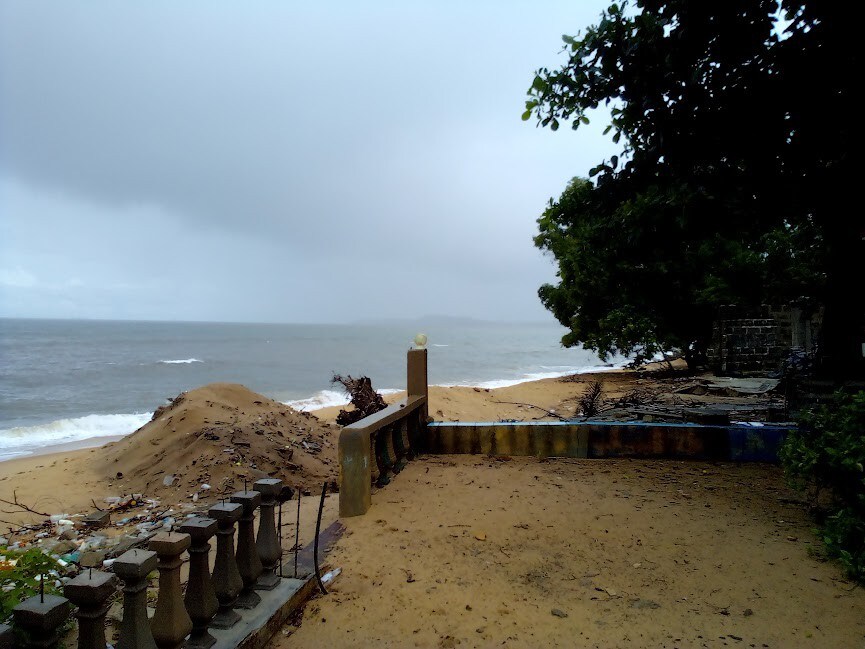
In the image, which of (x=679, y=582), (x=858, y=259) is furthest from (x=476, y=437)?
(x=858, y=259)

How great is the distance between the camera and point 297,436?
8445mm

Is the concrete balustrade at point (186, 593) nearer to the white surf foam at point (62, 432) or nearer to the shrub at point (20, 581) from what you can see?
the shrub at point (20, 581)

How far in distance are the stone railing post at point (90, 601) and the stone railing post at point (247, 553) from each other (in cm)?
94

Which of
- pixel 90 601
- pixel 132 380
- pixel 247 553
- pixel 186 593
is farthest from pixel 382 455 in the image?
pixel 132 380

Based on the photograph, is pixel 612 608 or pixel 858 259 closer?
pixel 612 608

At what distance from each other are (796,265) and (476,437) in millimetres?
13352

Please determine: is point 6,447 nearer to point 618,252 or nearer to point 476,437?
point 476,437

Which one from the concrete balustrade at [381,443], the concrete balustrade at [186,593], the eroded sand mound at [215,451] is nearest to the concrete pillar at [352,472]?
the concrete balustrade at [381,443]

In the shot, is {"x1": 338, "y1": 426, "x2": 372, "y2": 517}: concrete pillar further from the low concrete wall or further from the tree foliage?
the tree foliage

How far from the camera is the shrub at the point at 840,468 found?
3.26 m

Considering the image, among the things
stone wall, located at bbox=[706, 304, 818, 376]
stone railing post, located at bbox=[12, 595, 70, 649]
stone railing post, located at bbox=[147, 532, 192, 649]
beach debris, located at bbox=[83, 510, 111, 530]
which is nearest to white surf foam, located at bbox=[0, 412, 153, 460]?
beach debris, located at bbox=[83, 510, 111, 530]

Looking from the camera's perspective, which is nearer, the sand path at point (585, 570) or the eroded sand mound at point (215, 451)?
the sand path at point (585, 570)

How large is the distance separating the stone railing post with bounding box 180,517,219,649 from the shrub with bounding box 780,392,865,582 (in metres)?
3.67

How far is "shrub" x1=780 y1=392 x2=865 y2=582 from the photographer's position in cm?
326
